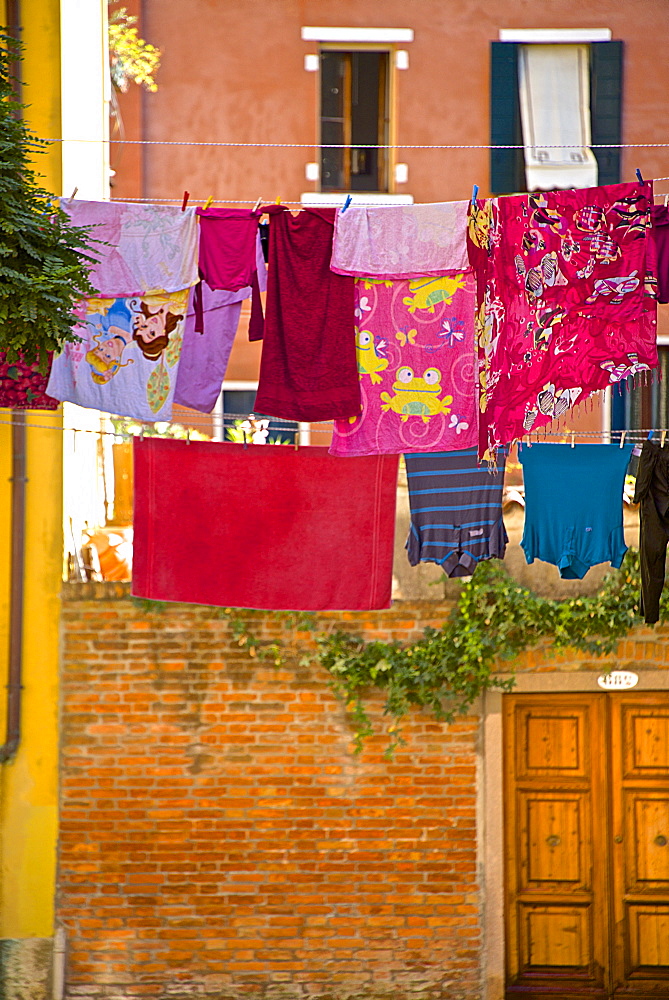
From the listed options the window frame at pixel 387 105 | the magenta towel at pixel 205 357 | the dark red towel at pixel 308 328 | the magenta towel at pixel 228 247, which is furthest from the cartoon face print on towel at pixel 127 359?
the window frame at pixel 387 105

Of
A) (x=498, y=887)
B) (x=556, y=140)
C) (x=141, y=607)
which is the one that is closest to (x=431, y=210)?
(x=141, y=607)

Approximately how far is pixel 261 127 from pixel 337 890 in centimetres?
589

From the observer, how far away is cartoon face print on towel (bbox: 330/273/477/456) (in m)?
5.77

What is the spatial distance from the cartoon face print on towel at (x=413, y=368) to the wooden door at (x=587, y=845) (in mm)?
2464

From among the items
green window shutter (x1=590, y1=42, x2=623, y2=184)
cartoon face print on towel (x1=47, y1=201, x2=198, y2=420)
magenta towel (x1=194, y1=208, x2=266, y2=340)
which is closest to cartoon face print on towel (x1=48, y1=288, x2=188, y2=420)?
cartoon face print on towel (x1=47, y1=201, x2=198, y2=420)

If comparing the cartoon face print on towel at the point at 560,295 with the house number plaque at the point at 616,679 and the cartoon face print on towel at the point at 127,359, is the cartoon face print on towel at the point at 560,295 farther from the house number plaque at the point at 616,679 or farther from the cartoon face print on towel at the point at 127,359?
the house number plaque at the point at 616,679

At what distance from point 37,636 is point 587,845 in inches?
154

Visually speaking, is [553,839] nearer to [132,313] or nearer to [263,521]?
[263,521]

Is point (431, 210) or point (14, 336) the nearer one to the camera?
point (14, 336)

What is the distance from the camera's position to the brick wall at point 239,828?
277 inches

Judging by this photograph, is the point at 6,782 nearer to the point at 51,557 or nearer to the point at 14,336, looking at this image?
the point at 51,557

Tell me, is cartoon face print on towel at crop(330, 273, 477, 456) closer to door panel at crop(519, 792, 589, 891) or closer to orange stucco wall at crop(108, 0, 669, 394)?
door panel at crop(519, 792, 589, 891)

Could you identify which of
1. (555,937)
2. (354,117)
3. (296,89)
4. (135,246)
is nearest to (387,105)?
(354,117)

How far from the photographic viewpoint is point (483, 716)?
7.23 metres
